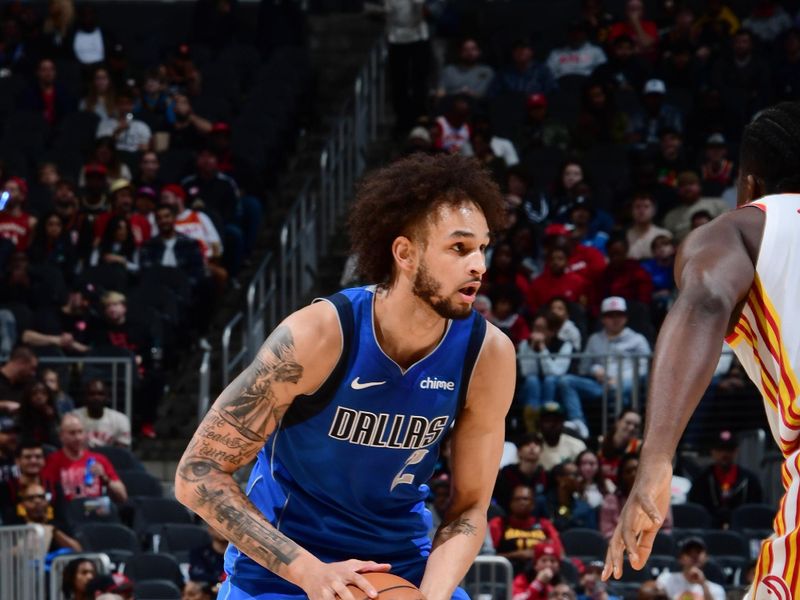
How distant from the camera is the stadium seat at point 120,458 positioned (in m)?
13.5

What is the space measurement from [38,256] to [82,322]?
1.19m

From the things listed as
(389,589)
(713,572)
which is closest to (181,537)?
(713,572)

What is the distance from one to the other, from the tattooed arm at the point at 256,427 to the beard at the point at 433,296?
27 cm

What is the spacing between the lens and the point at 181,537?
12297 millimetres

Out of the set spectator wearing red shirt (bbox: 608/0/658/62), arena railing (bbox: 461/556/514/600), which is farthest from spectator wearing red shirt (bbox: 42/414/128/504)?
spectator wearing red shirt (bbox: 608/0/658/62)

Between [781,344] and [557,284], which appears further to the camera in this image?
[557,284]

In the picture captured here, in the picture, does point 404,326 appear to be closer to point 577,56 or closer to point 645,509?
point 645,509

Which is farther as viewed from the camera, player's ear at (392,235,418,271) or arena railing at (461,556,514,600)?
arena railing at (461,556,514,600)

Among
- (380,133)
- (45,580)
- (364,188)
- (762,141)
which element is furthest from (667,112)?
(762,141)

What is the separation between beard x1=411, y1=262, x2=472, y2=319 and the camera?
15.3ft

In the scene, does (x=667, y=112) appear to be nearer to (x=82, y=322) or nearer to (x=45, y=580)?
(x=82, y=322)

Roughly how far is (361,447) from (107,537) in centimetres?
780

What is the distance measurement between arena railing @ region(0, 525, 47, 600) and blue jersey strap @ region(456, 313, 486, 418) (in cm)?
695

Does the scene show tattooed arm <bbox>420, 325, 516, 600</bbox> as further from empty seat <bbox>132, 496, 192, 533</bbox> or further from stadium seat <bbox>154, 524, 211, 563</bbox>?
empty seat <bbox>132, 496, 192, 533</bbox>
